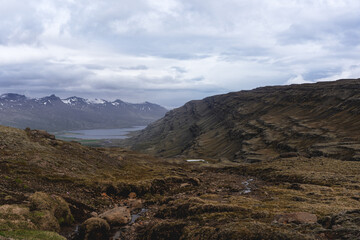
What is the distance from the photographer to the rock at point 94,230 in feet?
78.6

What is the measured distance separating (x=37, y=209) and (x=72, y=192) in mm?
9530

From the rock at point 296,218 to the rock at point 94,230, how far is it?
1641cm

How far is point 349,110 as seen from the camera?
111 m

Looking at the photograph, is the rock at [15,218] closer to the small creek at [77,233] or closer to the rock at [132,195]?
the small creek at [77,233]

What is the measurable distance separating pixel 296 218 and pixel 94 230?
729 inches

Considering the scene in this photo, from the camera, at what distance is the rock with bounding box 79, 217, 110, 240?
78.6ft

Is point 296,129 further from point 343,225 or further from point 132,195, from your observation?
point 343,225

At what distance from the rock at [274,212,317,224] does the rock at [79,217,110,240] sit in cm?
1641

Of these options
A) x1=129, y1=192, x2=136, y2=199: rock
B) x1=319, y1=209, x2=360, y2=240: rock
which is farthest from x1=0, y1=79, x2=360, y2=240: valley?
x1=129, y1=192, x2=136, y2=199: rock

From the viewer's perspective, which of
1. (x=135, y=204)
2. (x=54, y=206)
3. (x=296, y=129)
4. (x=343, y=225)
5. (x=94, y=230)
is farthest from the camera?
(x=296, y=129)

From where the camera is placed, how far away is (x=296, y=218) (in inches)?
800

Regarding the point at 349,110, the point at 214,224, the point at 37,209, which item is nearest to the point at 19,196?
the point at 37,209

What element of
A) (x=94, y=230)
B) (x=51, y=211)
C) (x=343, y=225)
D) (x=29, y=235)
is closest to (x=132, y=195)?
(x=94, y=230)

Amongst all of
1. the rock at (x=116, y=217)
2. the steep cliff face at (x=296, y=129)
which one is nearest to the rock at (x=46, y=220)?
the rock at (x=116, y=217)
